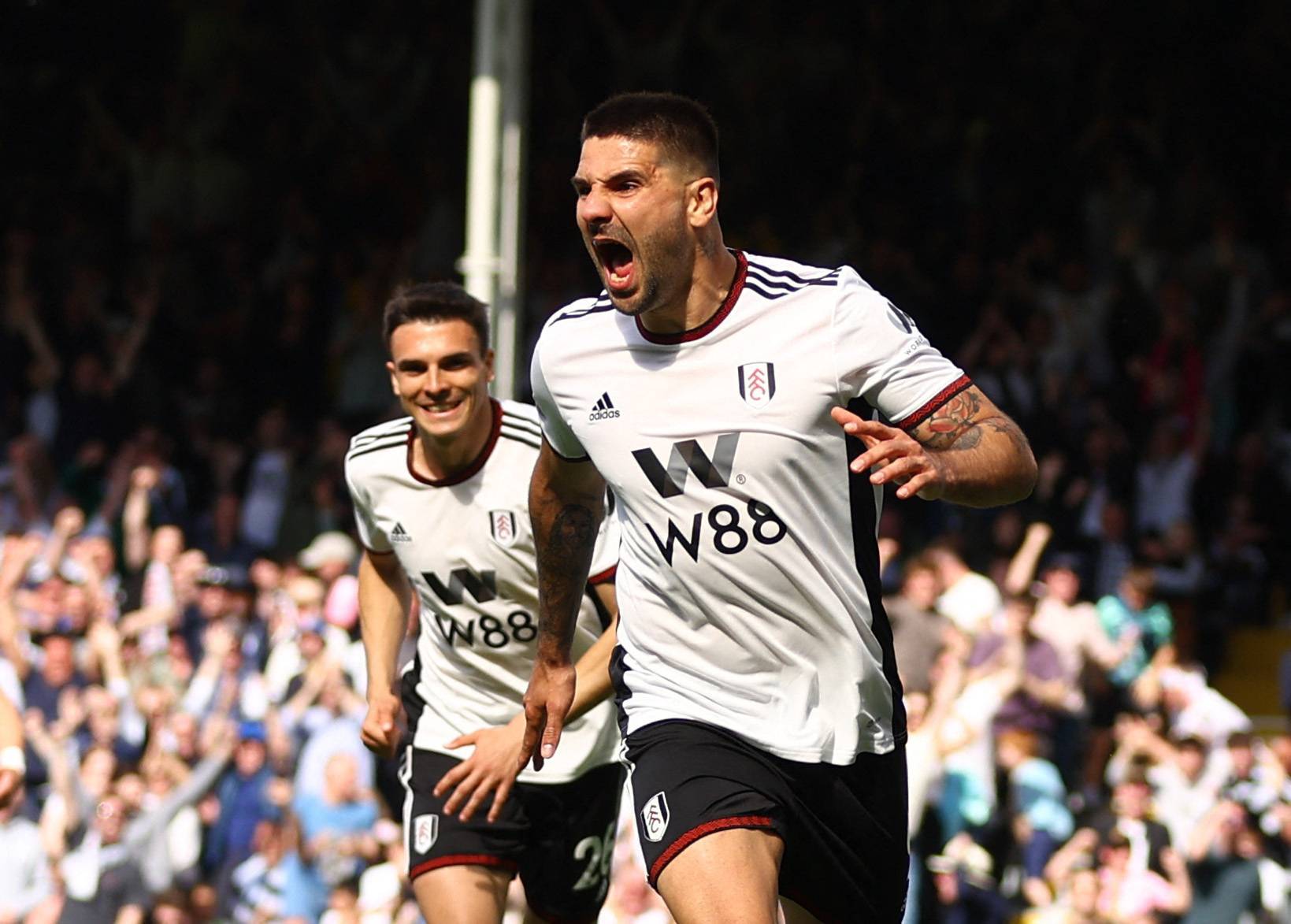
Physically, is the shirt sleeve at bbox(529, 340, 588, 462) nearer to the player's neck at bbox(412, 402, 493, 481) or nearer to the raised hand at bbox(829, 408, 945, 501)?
the player's neck at bbox(412, 402, 493, 481)

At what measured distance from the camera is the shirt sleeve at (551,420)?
5.02 meters

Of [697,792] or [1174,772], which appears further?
[1174,772]

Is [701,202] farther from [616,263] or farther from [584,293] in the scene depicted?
[584,293]

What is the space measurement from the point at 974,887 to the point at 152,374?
8.11m

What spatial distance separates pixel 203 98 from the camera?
1727 cm

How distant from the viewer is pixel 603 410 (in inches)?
191

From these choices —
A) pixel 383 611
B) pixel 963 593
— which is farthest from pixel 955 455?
pixel 963 593

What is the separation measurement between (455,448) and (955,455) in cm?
227

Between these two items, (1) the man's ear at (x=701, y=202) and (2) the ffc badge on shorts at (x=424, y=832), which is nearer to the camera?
(1) the man's ear at (x=701, y=202)

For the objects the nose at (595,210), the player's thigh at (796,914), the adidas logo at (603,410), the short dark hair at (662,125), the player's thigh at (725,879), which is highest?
the short dark hair at (662,125)

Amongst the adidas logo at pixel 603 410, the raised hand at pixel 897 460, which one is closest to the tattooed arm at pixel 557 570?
the adidas logo at pixel 603 410

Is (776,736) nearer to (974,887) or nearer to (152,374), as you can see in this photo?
(974,887)

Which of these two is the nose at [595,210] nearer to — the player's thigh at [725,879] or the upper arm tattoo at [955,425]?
the upper arm tattoo at [955,425]

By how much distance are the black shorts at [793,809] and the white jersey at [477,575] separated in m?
1.18
